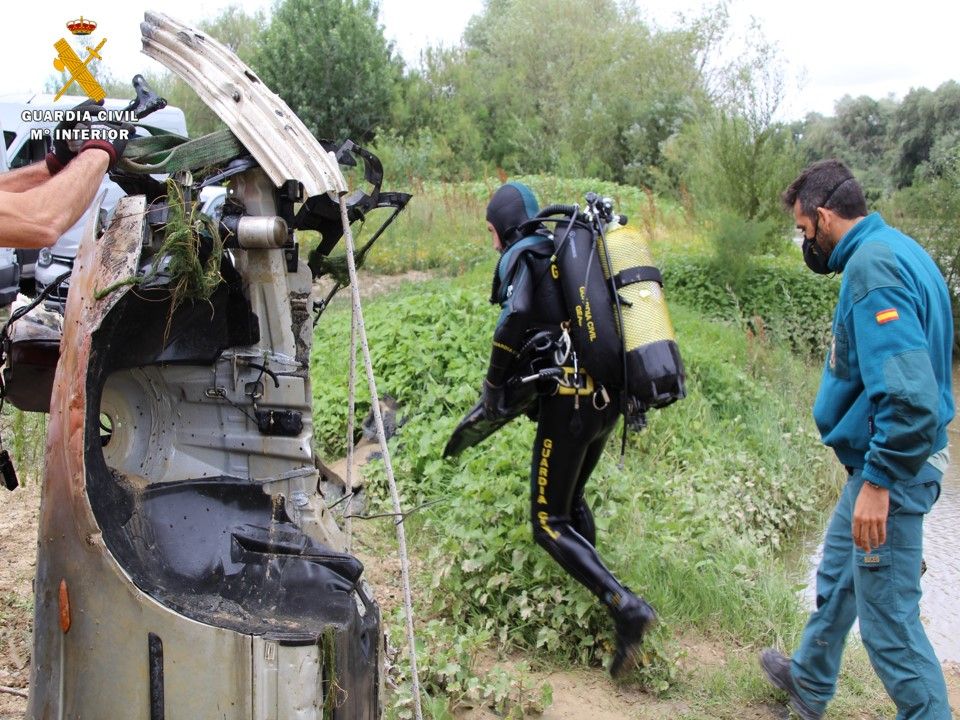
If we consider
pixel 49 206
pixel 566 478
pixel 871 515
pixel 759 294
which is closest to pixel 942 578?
pixel 566 478

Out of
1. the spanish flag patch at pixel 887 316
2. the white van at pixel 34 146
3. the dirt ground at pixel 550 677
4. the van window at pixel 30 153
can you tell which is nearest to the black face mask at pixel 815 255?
the spanish flag patch at pixel 887 316

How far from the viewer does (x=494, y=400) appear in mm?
4285

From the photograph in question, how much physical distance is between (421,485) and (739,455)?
8.25 feet

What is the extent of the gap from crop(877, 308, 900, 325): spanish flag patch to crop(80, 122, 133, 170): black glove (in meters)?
2.52

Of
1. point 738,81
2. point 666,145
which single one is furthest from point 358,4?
point 738,81

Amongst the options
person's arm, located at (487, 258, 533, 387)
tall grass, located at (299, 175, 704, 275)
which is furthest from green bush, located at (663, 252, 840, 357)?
person's arm, located at (487, 258, 533, 387)

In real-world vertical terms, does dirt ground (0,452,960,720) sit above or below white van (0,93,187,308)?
below

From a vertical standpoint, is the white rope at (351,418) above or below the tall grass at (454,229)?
below

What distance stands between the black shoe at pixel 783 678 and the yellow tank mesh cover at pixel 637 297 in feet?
4.74

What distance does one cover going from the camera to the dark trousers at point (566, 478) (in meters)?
4.06

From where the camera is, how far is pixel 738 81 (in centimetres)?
1416

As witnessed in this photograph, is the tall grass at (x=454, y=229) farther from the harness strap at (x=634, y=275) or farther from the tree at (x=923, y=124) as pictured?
the tree at (x=923, y=124)

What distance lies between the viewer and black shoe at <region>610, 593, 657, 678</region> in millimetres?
4008

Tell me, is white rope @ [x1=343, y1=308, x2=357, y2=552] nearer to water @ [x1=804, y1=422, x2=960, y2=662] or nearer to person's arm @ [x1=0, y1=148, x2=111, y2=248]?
person's arm @ [x1=0, y1=148, x2=111, y2=248]
